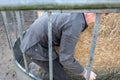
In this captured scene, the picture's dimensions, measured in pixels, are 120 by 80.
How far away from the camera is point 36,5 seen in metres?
0.84

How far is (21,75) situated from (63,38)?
722 millimetres

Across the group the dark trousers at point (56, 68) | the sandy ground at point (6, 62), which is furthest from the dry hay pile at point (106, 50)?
the sandy ground at point (6, 62)

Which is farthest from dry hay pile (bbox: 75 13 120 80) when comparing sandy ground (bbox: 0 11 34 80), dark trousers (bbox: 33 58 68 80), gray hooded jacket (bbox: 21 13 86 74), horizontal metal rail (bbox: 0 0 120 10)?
horizontal metal rail (bbox: 0 0 120 10)

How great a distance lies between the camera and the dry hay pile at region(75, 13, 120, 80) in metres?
2.47

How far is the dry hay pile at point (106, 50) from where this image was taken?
2.47m

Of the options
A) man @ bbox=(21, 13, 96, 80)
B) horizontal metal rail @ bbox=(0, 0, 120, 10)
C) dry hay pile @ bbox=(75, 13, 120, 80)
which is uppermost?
horizontal metal rail @ bbox=(0, 0, 120, 10)

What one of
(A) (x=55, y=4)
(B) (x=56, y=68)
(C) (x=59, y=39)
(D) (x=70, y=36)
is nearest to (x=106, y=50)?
(B) (x=56, y=68)

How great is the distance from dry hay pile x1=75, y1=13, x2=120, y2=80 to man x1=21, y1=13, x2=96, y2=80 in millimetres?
396

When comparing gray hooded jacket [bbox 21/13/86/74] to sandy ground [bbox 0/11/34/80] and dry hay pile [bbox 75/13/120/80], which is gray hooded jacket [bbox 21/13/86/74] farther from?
sandy ground [bbox 0/11/34/80]

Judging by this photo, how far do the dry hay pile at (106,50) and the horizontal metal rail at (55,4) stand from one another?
5.41 ft

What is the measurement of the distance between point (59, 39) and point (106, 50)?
0.72 metres

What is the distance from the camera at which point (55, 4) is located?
845 millimetres

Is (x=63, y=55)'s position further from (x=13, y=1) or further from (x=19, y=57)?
(x=13, y=1)

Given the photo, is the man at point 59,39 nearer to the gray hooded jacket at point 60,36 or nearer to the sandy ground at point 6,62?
the gray hooded jacket at point 60,36
